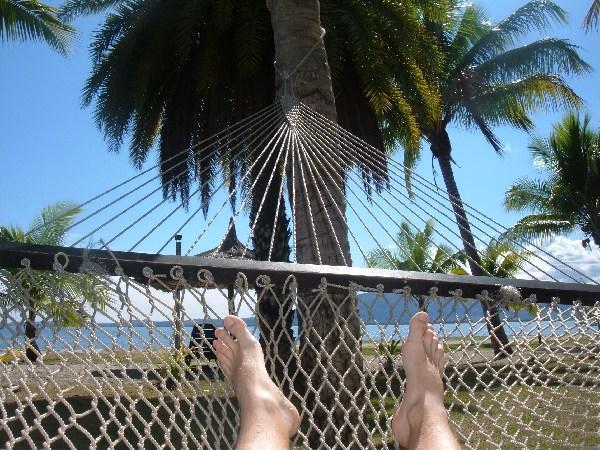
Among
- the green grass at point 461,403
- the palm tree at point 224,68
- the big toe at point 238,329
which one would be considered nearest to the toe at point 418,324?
the green grass at point 461,403

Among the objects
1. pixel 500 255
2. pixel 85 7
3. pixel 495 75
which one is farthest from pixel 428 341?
pixel 495 75

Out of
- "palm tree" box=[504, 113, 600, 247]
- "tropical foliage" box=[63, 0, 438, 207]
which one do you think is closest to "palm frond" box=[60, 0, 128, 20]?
"tropical foliage" box=[63, 0, 438, 207]

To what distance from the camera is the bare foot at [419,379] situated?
1271 mm

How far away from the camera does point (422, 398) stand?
51.3 inches

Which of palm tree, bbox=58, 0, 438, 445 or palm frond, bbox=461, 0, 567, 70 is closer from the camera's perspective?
palm tree, bbox=58, 0, 438, 445

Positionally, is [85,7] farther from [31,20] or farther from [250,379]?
[250,379]

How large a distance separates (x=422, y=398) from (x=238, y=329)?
0.45 metres

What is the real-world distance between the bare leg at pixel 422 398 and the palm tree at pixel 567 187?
37.8 feet

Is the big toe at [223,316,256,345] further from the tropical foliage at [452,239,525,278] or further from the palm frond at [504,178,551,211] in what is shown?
the palm frond at [504,178,551,211]

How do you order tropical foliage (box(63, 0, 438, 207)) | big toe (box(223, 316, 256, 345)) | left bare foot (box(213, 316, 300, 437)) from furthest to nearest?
tropical foliage (box(63, 0, 438, 207)) → big toe (box(223, 316, 256, 345)) → left bare foot (box(213, 316, 300, 437))

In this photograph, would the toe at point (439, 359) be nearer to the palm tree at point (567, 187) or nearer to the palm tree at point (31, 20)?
the palm tree at point (31, 20)

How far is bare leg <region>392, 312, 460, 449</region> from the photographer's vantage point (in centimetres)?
116

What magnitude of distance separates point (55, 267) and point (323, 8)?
459cm

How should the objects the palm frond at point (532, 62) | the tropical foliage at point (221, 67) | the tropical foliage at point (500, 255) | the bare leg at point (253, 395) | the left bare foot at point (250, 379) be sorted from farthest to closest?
the palm frond at point (532, 62)
the tropical foliage at point (221, 67)
the tropical foliage at point (500, 255)
the left bare foot at point (250, 379)
the bare leg at point (253, 395)
